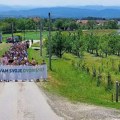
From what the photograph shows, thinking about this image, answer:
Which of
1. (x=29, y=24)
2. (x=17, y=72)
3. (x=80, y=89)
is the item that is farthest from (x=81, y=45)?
(x=29, y=24)

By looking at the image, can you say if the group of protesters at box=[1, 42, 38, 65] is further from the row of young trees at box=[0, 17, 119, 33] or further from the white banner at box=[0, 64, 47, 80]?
the row of young trees at box=[0, 17, 119, 33]

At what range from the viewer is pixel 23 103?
76.4 ft

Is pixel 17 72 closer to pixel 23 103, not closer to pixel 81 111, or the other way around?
pixel 23 103

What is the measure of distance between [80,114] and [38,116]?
1914 millimetres

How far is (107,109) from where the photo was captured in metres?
22.0

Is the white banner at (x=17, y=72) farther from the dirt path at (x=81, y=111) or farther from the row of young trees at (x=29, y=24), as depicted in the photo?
the row of young trees at (x=29, y=24)

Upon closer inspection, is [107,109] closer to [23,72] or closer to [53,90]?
[53,90]

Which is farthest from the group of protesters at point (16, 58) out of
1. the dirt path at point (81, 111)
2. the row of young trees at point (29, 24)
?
the row of young trees at point (29, 24)

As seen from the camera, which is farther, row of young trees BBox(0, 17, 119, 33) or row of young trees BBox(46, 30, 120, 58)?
row of young trees BBox(0, 17, 119, 33)

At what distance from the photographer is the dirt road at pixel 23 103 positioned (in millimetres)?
20219

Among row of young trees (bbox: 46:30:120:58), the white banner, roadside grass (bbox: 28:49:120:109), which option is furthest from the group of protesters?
row of young trees (bbox: 46:30:120:58)

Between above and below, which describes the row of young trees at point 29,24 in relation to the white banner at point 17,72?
below

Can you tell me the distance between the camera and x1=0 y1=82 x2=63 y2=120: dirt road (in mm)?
20219

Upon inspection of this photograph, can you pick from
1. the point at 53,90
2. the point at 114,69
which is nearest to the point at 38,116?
the point at 53,90
